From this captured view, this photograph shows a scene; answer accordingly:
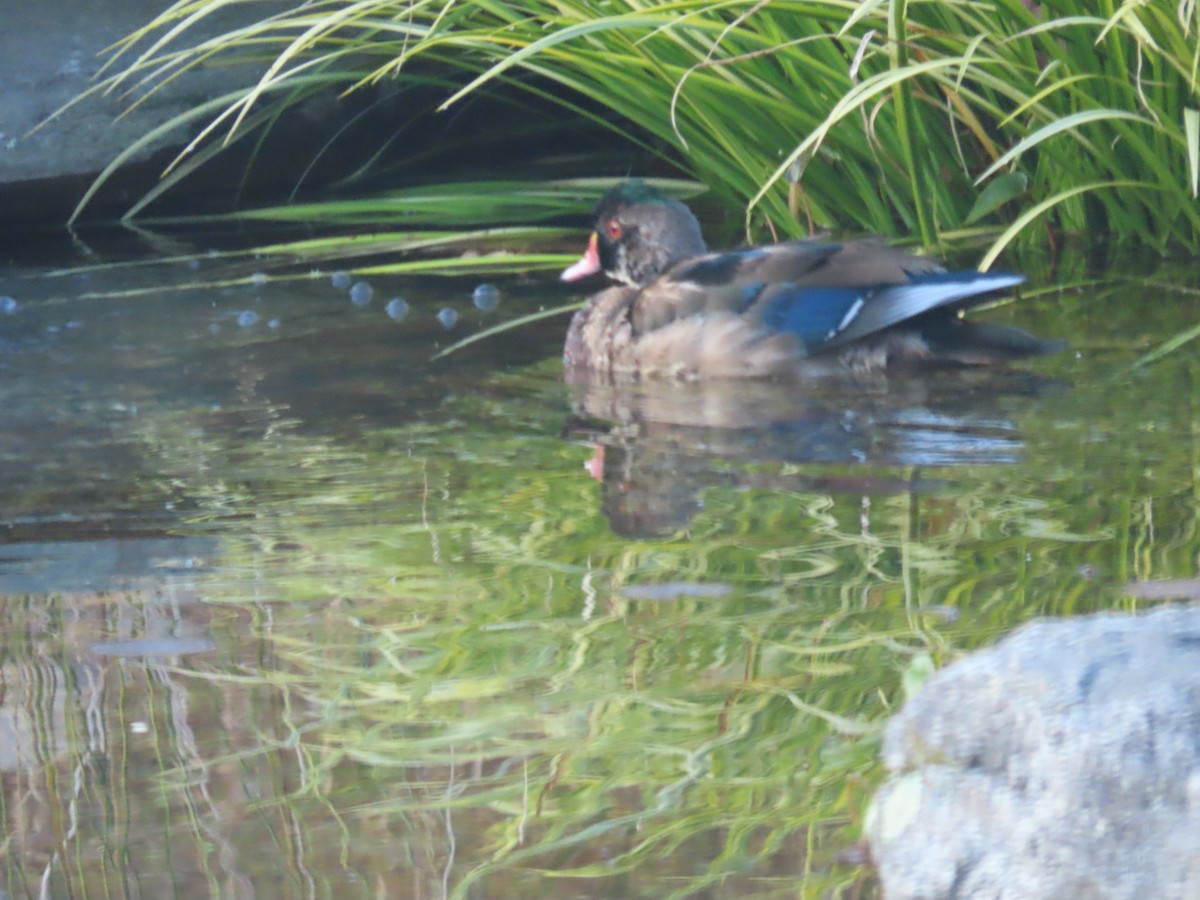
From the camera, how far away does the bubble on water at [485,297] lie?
516 centimetres

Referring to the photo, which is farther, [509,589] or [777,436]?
[777,436]

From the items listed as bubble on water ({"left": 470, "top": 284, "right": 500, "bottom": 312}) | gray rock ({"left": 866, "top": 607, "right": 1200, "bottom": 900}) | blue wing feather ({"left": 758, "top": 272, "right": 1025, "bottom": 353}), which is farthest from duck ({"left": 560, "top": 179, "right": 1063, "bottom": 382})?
gray rock ({"left": 866, "top": 607, "right": 1200, "bottom": 900})

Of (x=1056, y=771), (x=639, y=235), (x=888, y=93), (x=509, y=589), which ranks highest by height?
(x=888, y=93)

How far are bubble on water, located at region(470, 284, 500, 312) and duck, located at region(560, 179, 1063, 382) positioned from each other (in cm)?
62

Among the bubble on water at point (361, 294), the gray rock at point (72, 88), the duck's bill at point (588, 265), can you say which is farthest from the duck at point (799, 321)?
the gray rock at point (72, 88)

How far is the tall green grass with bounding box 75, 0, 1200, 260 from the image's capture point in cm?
447

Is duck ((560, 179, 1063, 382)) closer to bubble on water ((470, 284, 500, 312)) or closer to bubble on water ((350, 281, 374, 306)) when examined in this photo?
bubble on water ((470, 284, 500, 312))

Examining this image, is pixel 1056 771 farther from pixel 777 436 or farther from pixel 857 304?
pixel 857 304

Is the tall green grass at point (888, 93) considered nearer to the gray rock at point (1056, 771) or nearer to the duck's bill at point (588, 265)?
the duck's bill at point (588, 265)

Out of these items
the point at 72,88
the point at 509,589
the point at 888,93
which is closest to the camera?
the point at 509,589

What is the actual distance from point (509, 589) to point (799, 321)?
166cm

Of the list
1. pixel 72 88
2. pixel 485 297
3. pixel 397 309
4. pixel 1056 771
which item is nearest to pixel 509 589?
pixel 1056 771

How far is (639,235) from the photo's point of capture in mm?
4941

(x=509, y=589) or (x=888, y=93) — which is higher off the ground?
(x=888, y=93)
